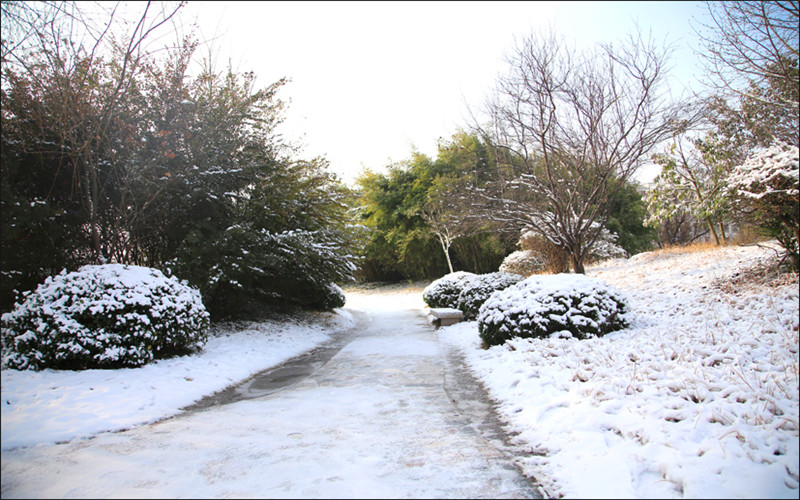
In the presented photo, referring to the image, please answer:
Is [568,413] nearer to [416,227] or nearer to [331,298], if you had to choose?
[331,298]

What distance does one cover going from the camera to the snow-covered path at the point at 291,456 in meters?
2.12

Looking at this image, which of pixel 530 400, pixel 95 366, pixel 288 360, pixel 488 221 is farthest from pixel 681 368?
pixel 488 221

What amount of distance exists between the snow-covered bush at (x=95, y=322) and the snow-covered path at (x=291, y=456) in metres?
1.58

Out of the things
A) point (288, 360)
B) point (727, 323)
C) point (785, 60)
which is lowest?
point (288, 360)

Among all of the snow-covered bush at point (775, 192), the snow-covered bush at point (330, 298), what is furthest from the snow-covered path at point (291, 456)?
the snow-covered bush at point (330, 298)

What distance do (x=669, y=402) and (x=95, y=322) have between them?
5278mm

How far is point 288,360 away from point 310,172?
4756 millimetres

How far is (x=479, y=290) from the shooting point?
8.79m

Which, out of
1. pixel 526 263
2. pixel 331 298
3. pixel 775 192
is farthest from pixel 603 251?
pixel 775 192

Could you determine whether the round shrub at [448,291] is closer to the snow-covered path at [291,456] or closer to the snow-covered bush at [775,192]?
the snow-covered bush at [775,192]

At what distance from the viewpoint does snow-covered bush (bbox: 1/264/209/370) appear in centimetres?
417

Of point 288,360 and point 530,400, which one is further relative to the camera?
point 288,360

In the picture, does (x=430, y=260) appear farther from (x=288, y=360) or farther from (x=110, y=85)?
(x=110, y=85)

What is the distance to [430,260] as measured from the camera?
71.3ft
